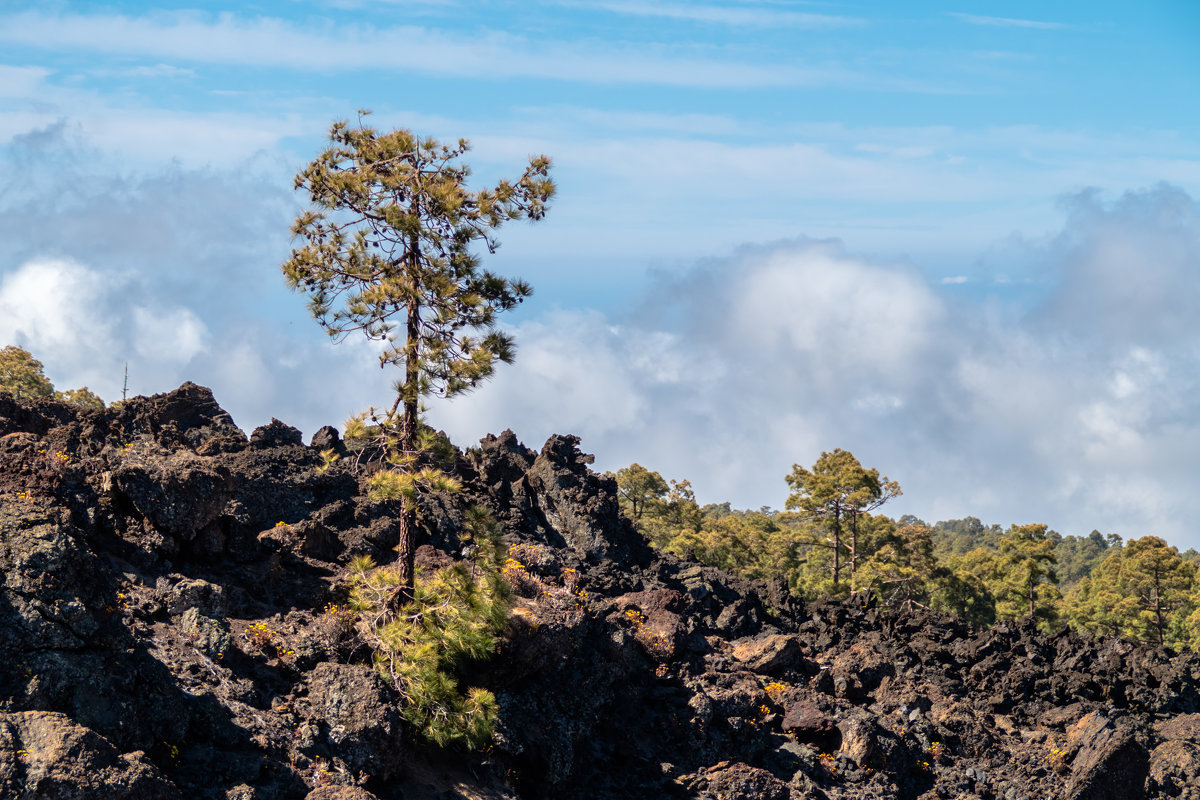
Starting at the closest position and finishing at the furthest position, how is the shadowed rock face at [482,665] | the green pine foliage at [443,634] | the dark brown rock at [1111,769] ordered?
1. the shadowed rock face at [482,665]
2. the green pine foliage at [443,634]
3. the dark brown rock at [1111,769]

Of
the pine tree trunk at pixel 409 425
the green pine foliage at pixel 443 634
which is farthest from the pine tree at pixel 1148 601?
the pine tree trunk at pixel 409 425

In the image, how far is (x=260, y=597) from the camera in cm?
2036

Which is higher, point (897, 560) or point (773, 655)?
point (897, 560)

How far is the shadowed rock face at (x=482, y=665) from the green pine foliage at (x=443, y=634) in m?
0.45

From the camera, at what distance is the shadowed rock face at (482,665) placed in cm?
1469

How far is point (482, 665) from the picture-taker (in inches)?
762

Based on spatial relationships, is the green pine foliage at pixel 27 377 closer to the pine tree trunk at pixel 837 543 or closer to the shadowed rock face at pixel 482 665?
the shadowed rock face at pixel 482 665

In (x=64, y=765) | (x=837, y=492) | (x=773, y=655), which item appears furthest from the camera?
(x=837, y=492)

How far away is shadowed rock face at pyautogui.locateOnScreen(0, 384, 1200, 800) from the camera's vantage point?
578 inches

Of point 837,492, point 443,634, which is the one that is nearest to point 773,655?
point 443,634

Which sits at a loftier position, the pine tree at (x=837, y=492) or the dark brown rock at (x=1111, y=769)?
the pine tree at (x=837, y=492)

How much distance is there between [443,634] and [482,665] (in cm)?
167

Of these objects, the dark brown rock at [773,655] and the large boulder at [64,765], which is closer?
the large boulder at [64,765]

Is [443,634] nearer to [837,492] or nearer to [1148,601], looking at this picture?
[837,492]
